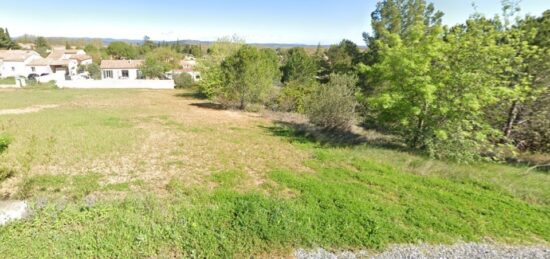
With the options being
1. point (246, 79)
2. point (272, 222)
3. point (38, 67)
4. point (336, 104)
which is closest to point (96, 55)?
point (38, 67)

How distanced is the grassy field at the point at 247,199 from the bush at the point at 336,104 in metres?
2.56

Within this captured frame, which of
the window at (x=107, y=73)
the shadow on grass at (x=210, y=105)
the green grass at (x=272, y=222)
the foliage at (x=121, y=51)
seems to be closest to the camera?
the green grass at (x=272, y=222)

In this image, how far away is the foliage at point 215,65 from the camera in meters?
20.8

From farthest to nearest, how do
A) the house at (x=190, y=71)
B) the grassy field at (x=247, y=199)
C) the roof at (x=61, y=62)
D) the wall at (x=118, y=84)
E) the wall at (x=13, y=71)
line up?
the roof at (x=61, y=62), the wall at (x=13, y=71), the house at (x=190, y=71), the wall at (x=118, y=84), the grassy field at (x=247, y=199)

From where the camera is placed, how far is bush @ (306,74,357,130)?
11398 mm

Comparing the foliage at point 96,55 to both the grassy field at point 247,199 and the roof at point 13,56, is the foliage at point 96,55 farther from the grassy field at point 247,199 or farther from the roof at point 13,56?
the grassy field at point 247,199

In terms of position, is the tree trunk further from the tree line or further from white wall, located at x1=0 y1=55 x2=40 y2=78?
white wall, located at x1=0 y1=55 x2=40 y2=78

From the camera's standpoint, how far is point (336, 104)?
11438mm

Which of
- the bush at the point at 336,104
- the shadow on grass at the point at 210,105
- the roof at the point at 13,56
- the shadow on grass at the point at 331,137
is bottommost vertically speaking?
the shadow on grass at the point at 210,105

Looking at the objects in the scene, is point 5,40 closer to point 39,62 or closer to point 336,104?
point 39,62

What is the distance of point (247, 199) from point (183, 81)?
30.9 metres

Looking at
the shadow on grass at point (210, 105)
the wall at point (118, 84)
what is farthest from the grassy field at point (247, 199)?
the wall at point (118, 84)

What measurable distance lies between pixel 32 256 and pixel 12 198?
2517 millimetres

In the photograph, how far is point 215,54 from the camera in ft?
90.1
